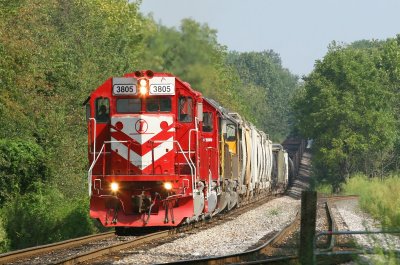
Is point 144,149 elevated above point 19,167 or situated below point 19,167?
above

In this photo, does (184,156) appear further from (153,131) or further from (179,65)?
(179,65)

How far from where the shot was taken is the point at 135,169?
61.7 ft

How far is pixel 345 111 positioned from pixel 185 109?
155ft

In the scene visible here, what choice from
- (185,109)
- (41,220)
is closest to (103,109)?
(185,109)

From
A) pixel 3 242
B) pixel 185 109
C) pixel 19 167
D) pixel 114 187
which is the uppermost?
pixel 185 109

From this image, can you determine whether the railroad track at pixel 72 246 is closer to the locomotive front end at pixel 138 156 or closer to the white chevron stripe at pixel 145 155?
the locomotive front end at pixel 138 156

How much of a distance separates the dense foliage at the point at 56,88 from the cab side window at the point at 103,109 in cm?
127

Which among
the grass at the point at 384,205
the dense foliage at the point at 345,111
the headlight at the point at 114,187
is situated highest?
the dense foliage at the point at 345,111

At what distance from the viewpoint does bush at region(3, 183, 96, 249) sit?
20.1 m

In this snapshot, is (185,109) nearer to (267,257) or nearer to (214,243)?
(214,243)

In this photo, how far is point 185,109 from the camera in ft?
63.2

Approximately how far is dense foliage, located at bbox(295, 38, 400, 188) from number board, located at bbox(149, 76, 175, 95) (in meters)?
47.5

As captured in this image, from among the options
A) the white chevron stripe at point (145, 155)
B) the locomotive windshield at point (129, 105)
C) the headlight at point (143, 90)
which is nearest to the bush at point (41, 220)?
the white chevron stripe at point (145, 155)

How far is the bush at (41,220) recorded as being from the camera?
20.1 m
